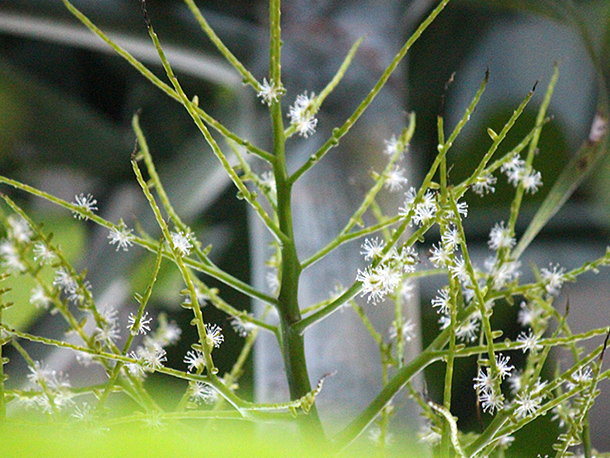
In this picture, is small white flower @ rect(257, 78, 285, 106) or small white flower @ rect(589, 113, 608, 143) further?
small white flower @ rect(589, 113, 608, 143)

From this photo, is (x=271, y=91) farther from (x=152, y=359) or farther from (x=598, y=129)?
(x=598, y=129)

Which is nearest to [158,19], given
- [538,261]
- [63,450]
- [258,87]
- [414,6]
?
[414,6]

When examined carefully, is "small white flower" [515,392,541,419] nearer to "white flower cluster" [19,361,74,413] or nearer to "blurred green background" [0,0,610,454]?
"white flower cluster" [19,361,74,413]

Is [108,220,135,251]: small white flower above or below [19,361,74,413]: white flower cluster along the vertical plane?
above

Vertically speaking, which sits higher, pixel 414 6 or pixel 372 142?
pixel 414 6

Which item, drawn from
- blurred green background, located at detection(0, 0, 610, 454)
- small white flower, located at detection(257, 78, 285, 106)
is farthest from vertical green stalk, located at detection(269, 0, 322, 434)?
blurred green background, located at detection(0, 0, 610, 454)

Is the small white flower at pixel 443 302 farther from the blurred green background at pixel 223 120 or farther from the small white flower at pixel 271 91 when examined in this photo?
the blurred green background at pixel 223 120

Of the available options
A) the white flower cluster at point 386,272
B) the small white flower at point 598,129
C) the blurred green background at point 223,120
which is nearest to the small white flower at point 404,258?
the white flower cluster at point 386,272

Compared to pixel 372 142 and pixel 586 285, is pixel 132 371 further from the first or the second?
pixel 586 285

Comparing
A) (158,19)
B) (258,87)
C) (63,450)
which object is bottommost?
(63,450)
